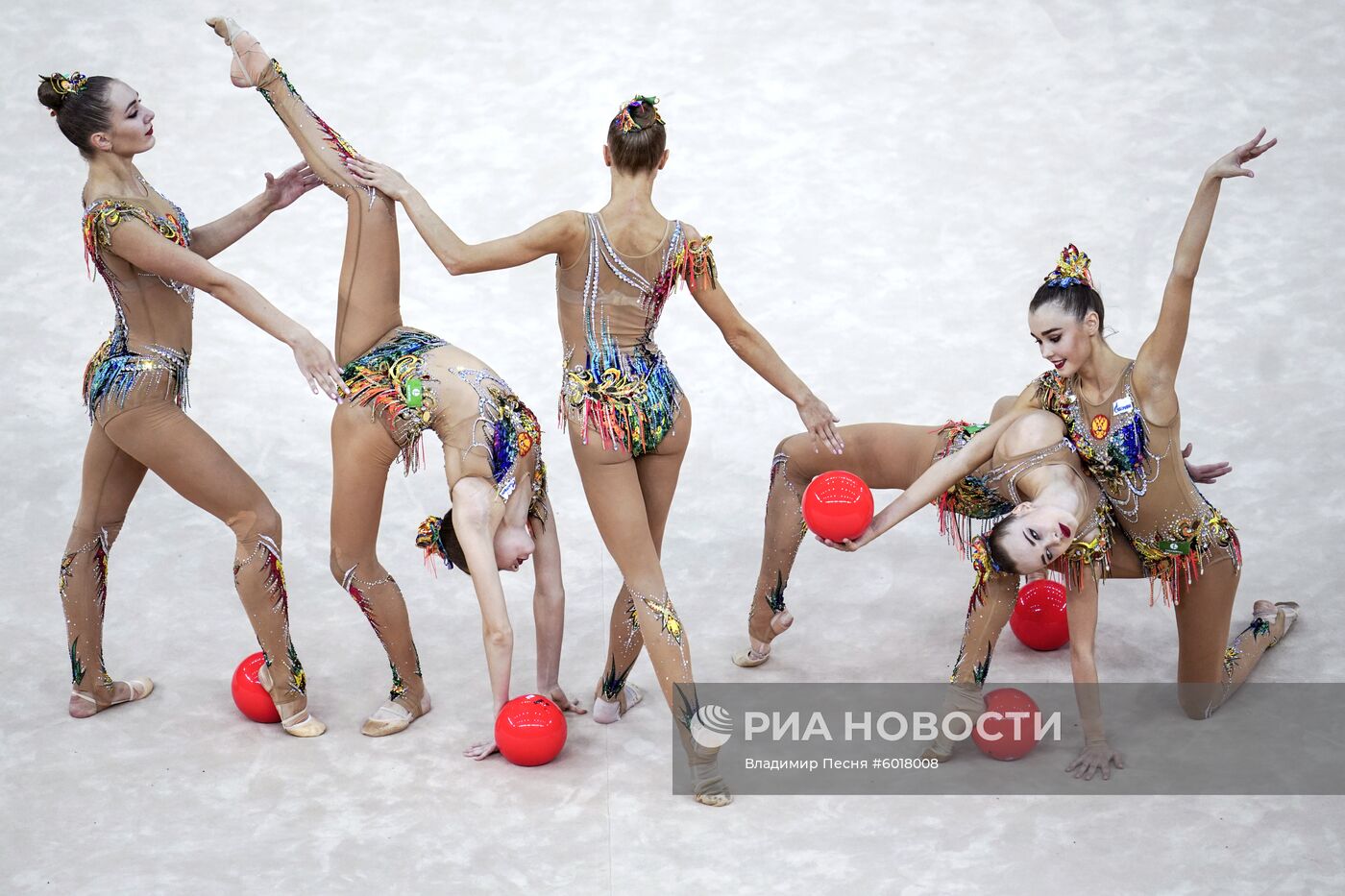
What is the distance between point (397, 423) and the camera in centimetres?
488

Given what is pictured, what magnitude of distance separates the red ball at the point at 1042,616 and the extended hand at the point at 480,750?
6.33 ft

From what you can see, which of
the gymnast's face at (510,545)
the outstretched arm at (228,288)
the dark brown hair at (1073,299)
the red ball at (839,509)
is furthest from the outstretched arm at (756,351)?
the outstretched arm at (228,288)

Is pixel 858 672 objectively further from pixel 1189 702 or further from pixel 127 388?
pixel 127 388

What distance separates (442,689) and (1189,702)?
2.53 meters

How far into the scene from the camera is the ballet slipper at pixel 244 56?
190 inches

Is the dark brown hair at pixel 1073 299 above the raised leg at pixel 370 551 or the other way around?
above

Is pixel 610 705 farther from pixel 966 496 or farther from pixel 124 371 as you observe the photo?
pixel 124 371

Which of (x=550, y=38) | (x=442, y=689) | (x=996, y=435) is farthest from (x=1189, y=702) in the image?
(x=550, y=38)

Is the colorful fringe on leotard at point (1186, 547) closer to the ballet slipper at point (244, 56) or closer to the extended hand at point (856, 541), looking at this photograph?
the extended hand at point (856, 541)

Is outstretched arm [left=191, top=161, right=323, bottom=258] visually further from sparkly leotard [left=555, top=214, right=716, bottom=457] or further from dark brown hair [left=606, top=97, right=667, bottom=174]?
dark brown hair [left=606, top=97, right=667, bottom=174]

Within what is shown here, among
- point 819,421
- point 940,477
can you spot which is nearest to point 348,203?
point 819,421

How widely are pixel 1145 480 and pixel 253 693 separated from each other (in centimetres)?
298

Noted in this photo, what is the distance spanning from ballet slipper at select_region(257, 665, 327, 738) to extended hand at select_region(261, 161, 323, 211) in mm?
1576

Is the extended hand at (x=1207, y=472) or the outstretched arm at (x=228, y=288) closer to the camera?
the outstretched arm at (x=228, y=288)
